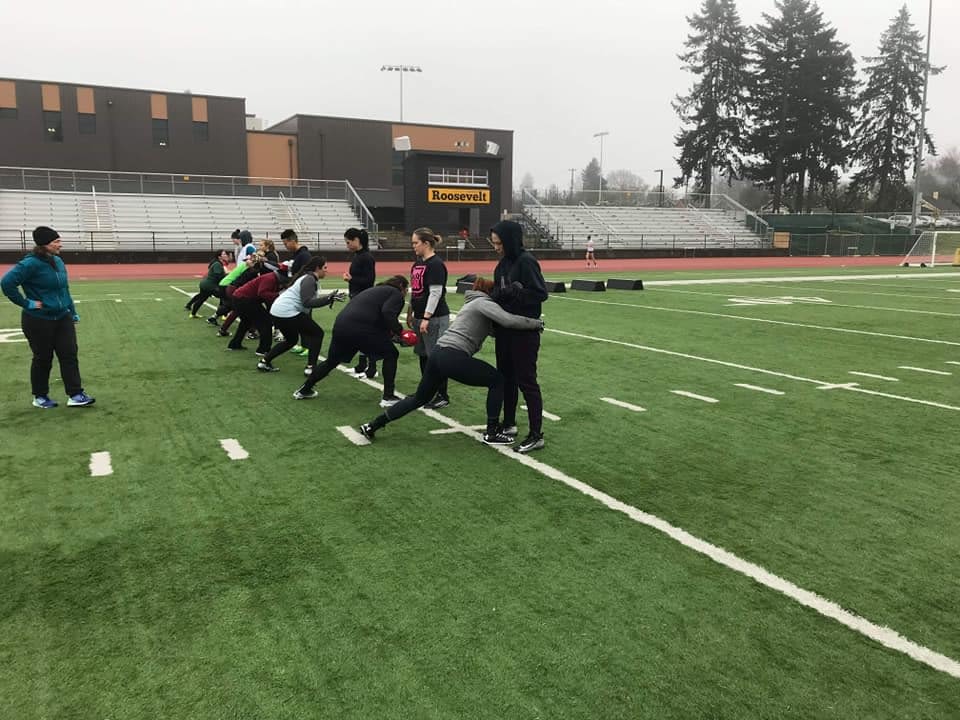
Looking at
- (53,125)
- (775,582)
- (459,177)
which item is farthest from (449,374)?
(53,125)

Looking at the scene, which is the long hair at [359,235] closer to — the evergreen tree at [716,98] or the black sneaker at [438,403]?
the black sneaker at [438,403]

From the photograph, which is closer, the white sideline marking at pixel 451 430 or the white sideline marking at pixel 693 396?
the white sideline marking at pixel 451 430

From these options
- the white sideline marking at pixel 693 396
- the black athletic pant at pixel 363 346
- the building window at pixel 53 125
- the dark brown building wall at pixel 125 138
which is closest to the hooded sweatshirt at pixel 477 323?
the black athletic pant at pixel 363 346

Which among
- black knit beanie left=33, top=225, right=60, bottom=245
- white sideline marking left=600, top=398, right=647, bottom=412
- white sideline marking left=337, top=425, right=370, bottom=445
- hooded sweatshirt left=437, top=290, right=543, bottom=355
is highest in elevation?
black knit beanie left=33, top=225, right=60, bottom=245

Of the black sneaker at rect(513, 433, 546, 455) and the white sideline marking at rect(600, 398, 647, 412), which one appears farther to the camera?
the white sideline marking at rect(600, 398, 647, 412)

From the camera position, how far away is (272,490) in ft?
17.5

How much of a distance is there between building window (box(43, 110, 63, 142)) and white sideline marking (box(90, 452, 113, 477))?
5065 cm

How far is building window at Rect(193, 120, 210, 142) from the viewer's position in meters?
51.3

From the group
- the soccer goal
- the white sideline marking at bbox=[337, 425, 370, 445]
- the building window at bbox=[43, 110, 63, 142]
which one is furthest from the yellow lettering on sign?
the white sideline marking at bbox=[337, 425, 370, 445]

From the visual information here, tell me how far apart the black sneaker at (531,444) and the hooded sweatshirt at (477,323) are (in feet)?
2.96

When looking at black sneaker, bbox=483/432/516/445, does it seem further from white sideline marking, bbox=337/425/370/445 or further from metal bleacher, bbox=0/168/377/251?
metal bleacher, bbox=0/168/377/251

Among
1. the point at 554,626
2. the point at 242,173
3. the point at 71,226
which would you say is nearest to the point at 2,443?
the point at 554,626

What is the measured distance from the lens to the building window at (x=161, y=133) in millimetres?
50344

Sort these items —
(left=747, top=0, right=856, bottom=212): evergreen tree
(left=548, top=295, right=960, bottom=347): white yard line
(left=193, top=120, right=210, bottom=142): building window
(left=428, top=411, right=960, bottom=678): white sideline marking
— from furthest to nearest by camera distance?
(left=747, top=0, right=856, bottom=212): evergreen tree
(left=193, top=120, right=210, bottom=142): building window
(left=548, top=295, right=960, bottom=347): white yard line
(left=428, top=411, right=960, bottom=678): white sideline marking
